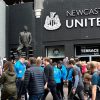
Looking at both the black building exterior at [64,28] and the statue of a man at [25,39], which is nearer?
the statue of a man at [25,39]

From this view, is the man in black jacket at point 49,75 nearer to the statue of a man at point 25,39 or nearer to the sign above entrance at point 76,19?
the statue of a man at point 25,39

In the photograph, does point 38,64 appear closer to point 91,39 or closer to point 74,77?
point 74,77

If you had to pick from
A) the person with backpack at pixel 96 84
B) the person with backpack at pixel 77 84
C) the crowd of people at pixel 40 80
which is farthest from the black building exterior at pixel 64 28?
the person with backpack at pixel 96 84

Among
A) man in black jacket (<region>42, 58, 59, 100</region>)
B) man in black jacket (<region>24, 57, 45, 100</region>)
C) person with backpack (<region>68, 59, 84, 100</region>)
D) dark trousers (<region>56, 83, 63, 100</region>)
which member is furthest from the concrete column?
man in black jacket (<region>24, 57, 45, 100</region>)

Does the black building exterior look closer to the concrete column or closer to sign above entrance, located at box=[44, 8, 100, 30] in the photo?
sign above entrance, located at box=[44, 8, 100, 30]

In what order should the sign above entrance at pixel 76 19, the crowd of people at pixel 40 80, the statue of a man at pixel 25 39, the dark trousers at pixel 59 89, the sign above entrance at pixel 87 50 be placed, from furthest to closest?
the sign above entrance at pixel 87 50 < the sign above entrance at pixel 76 19 < the statue of a man at pixel 25 39 < the dark trousers at pixel 59 89 < the crowd of people at pixel 40 80

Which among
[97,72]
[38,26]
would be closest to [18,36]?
[38,26]

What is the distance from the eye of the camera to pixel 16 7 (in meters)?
28.0

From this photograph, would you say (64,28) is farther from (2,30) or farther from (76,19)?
(2,30)

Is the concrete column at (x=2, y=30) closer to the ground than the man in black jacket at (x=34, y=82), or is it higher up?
higher up

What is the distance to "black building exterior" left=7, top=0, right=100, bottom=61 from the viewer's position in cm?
2572

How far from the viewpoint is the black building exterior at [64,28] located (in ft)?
84.4

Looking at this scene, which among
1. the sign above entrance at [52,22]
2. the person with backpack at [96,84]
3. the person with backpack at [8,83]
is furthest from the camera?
the sign above entrance at [52,22]

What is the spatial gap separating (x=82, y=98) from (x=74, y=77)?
2.34ft
